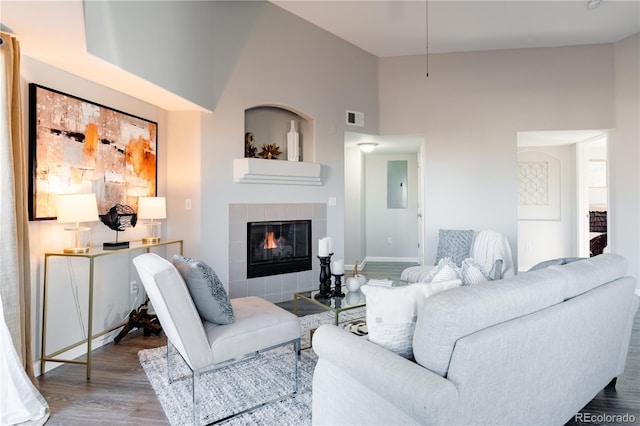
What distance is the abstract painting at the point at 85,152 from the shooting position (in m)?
2.53

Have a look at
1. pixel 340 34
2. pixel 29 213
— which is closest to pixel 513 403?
pixel 29 213

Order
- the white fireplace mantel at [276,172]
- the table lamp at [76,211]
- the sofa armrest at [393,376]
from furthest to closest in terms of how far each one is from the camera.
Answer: the white fireplace mantel at [276,172], the table lamp at [76,211], the sofa armrest at [393,376]

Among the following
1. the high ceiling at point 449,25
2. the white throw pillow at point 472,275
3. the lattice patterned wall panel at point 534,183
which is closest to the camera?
the white throw pillow at point 472,275

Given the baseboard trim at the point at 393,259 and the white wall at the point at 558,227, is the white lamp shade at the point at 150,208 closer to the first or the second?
the baseboard trim at the point at 393,259

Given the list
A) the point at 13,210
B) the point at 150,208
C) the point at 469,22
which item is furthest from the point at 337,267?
the point at 469,22

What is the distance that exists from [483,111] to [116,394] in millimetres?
5131

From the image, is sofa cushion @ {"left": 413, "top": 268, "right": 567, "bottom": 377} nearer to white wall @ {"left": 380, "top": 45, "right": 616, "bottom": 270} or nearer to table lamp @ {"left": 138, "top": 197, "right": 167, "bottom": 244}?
table lamp @ {"left": 138, "top": 197, "right": 167, "bottom": 244}

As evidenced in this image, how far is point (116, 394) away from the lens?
2285 mm

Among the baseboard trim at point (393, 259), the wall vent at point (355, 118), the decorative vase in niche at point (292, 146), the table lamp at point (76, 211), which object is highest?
the wall vent at point (355, 118)

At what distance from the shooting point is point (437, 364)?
1.34m

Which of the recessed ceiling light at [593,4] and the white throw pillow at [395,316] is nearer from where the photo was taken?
the white throw pillow at [395,316]

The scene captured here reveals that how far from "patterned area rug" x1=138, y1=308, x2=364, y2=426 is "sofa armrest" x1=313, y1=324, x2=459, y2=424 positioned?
2.17 ft

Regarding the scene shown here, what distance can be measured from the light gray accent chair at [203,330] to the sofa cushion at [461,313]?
1.04 metres

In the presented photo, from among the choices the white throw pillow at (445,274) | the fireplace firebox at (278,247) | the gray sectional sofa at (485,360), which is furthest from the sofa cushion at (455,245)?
the white throw pillow at (445,274)
